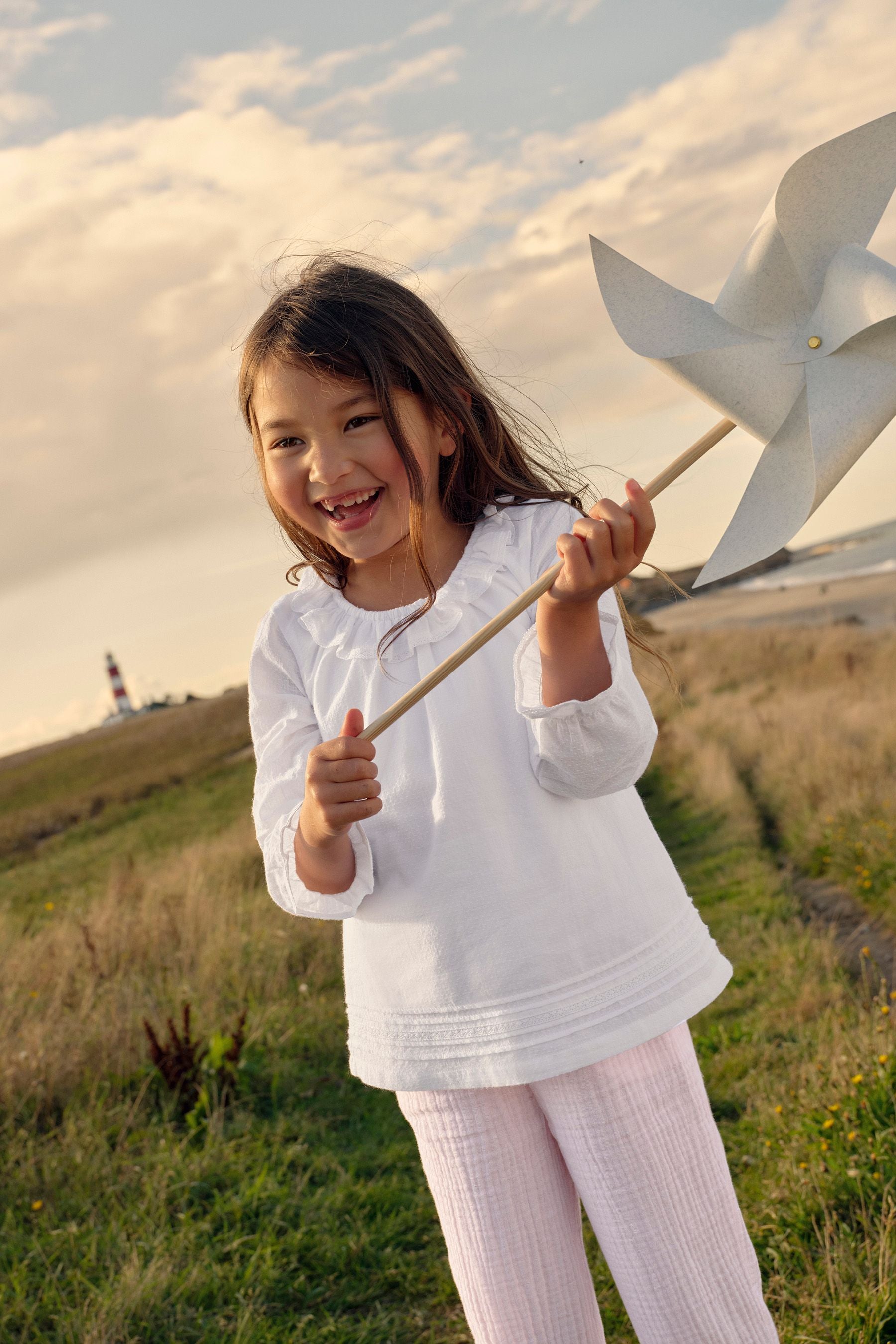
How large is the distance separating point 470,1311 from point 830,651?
10.8 m

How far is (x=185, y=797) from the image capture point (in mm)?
16281

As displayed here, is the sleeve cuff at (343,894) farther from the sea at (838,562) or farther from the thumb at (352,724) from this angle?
the sea at (838,562)

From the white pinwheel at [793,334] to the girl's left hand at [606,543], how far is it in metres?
0.10

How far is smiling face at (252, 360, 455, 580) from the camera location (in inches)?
69.0

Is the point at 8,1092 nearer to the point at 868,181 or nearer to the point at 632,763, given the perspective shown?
the point at 632,763

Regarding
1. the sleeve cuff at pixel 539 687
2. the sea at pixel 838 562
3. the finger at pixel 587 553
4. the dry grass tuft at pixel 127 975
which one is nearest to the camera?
the finger at pixel 587 553

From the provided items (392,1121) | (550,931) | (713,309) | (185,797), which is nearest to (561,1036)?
(550,931)

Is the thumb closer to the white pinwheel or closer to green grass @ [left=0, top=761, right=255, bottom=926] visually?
the white pinwheel

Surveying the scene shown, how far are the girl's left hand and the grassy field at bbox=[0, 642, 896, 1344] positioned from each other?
1.62 meters

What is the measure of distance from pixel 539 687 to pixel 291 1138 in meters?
2.67

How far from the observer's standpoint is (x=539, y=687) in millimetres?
1562

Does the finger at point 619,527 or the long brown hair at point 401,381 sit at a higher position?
the long brown hair at point 401,381

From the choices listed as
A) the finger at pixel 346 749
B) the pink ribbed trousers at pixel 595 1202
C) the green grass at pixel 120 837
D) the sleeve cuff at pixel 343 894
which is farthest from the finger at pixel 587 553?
the green grass at pixel 120 837

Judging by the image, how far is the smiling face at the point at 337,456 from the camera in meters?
1.75
